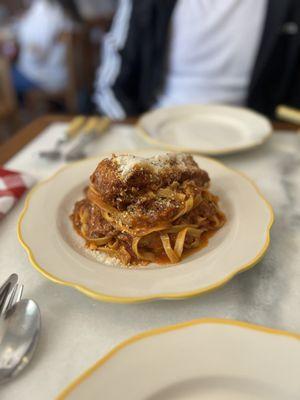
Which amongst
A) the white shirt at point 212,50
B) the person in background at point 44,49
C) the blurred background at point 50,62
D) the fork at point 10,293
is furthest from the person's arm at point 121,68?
the fork at point 10,293

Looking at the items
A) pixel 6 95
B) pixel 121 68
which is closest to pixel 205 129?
pixel 121 68

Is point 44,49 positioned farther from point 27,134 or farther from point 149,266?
point 149,266

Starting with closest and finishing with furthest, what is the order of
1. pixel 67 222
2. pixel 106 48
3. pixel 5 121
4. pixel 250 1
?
pixel 67 222 < pixel 250 1 < pixel 106 48 < pixel 5 121

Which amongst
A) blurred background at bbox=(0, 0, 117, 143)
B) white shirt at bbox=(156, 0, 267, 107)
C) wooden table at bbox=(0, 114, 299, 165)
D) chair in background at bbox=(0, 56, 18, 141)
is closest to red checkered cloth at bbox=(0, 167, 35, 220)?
wooden table at bbox=(0, 114, 299, 165)

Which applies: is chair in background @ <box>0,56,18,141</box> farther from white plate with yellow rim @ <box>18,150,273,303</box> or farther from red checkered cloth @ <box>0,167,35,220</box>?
white plate with yellow rim @ <box>18,150,273,303</box>

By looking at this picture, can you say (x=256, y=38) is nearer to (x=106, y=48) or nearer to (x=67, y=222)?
(x=106, y=48)

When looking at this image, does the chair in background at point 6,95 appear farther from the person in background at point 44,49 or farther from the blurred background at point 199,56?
the blurred background at point 199,56

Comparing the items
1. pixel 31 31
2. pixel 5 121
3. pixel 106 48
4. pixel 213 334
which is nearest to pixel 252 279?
pixel 213 334
